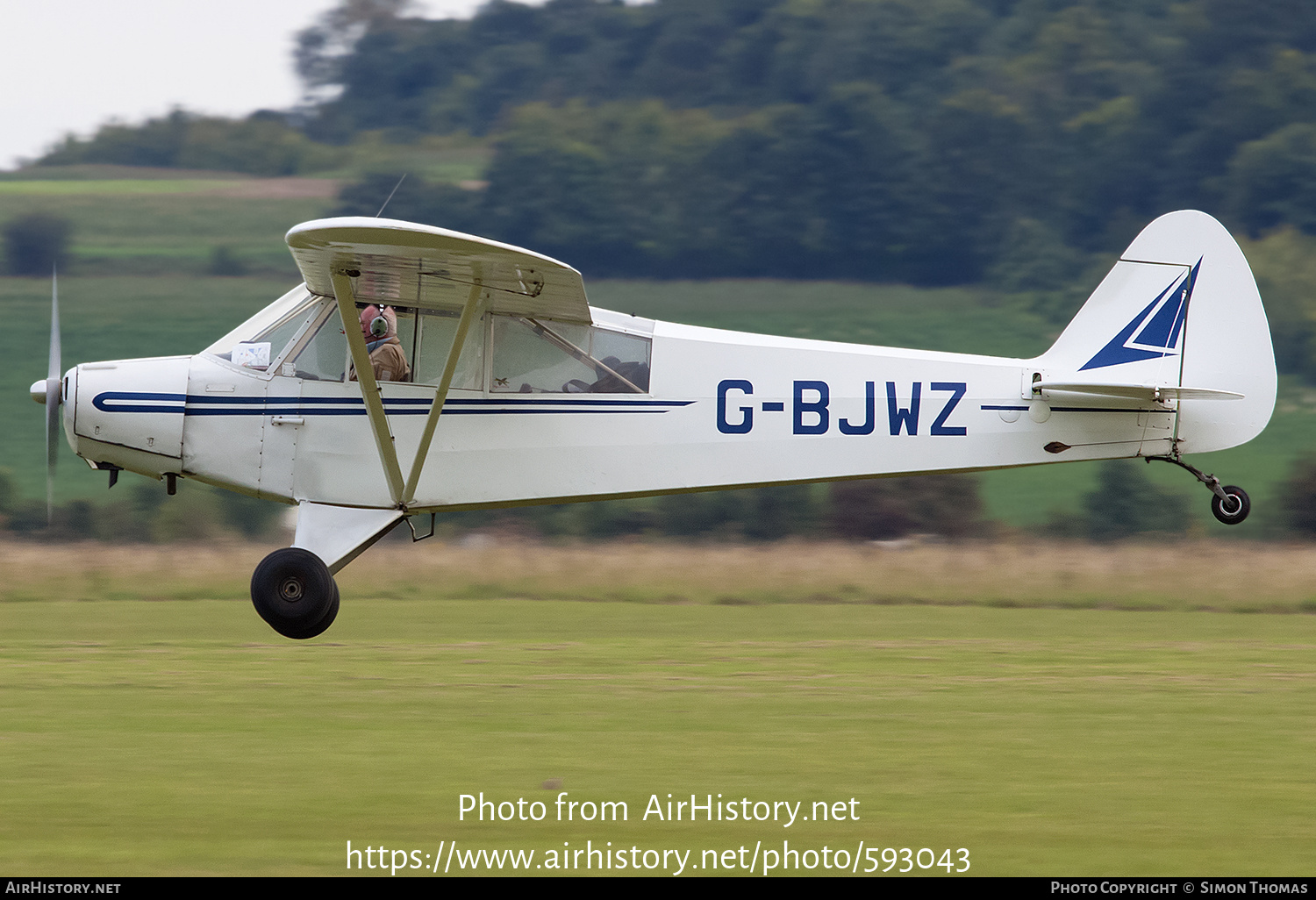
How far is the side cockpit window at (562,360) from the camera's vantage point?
30.3 ft

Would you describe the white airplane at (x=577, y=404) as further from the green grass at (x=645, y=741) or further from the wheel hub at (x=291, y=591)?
the green grass at (x=645, y=741)

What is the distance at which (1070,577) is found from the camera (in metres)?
15.3

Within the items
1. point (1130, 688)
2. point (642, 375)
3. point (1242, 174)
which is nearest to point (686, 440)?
point (642, 375)

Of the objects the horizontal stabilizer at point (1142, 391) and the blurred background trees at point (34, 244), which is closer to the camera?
the horizontal stabilizer at point (1142, 391)

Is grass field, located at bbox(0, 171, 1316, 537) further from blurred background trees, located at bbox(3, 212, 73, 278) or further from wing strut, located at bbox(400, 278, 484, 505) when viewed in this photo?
wing strut, located at bbox(400, 278, 484, 505)

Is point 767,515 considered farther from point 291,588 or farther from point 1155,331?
point 291,588

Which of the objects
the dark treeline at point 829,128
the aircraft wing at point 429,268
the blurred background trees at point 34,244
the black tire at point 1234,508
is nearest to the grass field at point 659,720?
the black tire at point 1234,508

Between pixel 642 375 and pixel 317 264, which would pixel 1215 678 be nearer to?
pixel 642 375

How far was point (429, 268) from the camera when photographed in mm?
8602

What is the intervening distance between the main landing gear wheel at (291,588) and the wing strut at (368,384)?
663 mm

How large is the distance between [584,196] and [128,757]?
42.1 m

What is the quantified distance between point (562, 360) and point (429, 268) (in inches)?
44.5

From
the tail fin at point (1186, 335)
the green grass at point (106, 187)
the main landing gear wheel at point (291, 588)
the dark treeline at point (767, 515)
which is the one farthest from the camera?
the green grass at point (106, 187)

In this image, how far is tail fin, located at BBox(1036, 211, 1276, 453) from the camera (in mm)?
9469
